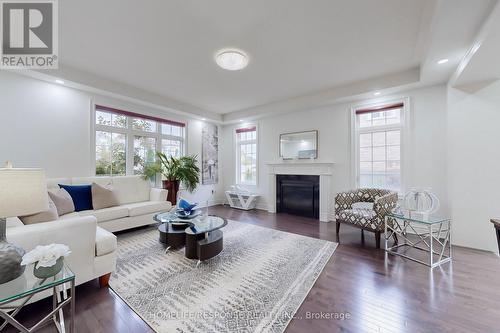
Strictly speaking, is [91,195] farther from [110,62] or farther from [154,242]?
[110,62]

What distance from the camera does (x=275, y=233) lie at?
3553 millimetres

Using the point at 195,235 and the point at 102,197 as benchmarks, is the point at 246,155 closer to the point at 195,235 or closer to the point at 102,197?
the point at 102,197

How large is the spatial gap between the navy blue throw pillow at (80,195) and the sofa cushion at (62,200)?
98 mm

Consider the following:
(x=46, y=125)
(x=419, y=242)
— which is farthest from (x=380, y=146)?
(x=46, y=125)

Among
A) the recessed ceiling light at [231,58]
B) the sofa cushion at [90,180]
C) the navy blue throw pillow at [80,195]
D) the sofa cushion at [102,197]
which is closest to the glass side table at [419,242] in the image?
the recessed ceiling light at [231,58]

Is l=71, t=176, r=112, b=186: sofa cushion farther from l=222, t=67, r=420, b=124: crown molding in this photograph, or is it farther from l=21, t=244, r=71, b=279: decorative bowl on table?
l=222, t=67, r=420, b=124: crown molding

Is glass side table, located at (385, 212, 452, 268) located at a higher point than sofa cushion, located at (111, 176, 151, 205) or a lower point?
lower

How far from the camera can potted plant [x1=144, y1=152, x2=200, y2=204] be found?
14.7 ft

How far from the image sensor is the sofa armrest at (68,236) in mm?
1507

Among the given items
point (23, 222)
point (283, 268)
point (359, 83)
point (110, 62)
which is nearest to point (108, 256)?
point (23, 222)

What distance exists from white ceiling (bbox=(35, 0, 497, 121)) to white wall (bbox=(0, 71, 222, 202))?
1.72 feet

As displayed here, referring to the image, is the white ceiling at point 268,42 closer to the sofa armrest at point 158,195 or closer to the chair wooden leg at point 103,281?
the sofa armrest at point 158,195

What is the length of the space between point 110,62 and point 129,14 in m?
1.31

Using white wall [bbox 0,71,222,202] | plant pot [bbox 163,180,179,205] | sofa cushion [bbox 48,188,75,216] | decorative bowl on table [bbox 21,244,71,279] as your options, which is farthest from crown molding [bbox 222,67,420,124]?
decorative bowl on table [bbox 21,244,71,279]
